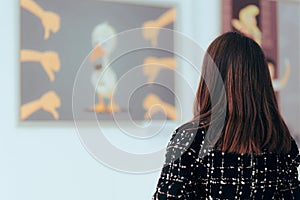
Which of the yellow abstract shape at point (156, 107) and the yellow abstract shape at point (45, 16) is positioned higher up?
the yellow abstract shape at point (45, 16)

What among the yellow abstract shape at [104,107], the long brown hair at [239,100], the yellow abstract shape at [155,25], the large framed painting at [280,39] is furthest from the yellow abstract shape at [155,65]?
the long brown hair at [239,100]

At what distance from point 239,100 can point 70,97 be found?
1.55 meters

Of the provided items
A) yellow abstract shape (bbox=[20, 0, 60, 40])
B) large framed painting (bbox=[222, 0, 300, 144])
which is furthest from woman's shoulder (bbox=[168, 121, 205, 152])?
large framed painting (bbox=[222, 0, 300, 144])

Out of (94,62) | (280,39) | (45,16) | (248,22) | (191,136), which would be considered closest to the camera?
(191,136)

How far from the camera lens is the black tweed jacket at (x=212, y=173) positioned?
1360mm

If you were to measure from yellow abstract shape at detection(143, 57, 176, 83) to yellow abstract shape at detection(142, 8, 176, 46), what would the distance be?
10 centimetres

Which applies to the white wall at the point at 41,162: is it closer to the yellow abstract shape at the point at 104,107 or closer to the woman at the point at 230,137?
the yellow abstract shape at the point at 104,107

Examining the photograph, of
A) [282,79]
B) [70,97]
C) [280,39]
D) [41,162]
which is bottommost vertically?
[41,162]

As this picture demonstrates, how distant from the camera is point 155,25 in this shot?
3.01 m

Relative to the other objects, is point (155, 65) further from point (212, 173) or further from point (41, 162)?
point (212, 173)

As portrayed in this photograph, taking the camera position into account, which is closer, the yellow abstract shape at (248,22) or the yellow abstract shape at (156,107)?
the yellow abstract shape at (156,107)

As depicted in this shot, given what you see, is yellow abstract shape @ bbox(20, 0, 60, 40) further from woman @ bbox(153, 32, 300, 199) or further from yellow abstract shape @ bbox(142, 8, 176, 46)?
woman @ bbox(153, 32, 300, 199)

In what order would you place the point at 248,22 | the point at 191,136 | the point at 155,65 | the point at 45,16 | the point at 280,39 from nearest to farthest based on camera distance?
1. the point at 191,136
2. the point at 45,16
3. the point at 155,65
4. the point at 248,22
5. the point at 280,39

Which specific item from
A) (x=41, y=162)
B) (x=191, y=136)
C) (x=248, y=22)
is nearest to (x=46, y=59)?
(x=41, y=162)
